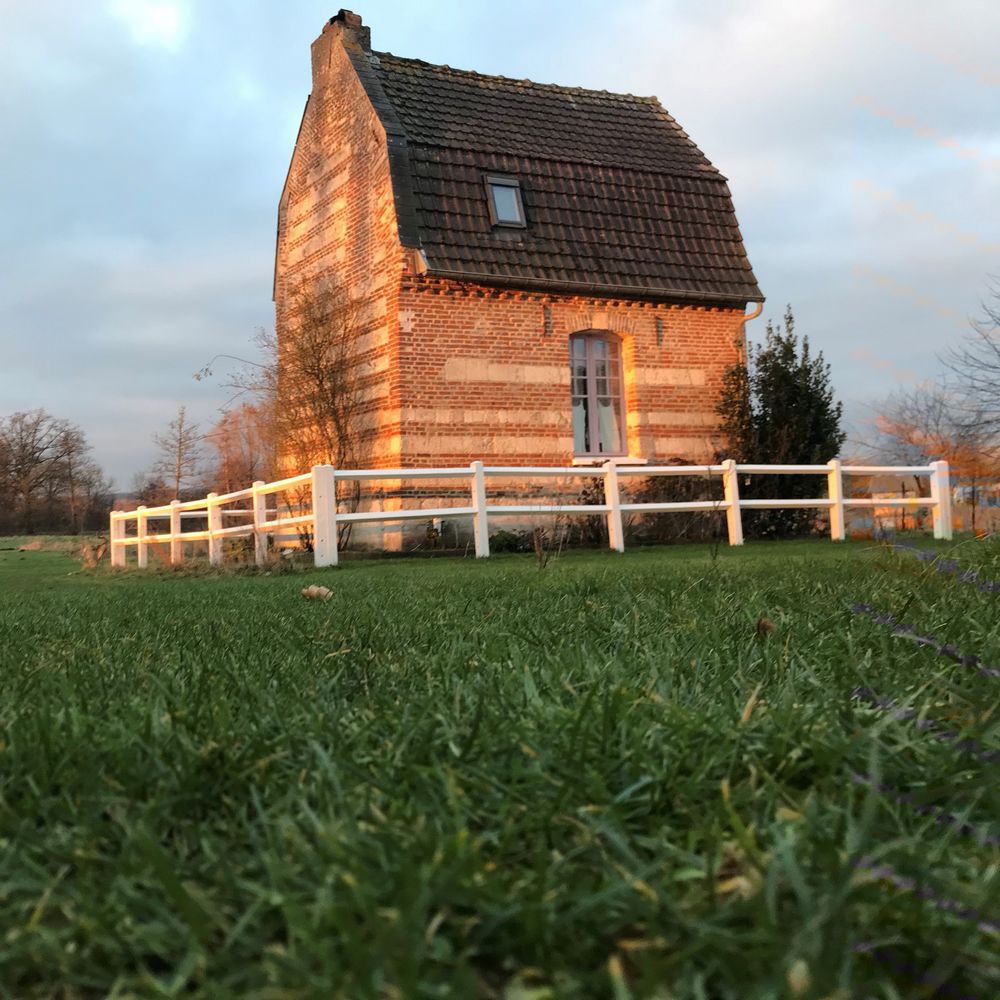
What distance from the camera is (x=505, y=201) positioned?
1542cm

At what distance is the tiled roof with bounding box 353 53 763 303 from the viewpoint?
48.8 feet

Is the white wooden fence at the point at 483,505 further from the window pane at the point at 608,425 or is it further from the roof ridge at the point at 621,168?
the roof ridge at the point at 621,168

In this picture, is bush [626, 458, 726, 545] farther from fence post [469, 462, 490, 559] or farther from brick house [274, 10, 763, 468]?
fence post [469, 462, 490, 559]

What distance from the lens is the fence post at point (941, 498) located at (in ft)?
48.0

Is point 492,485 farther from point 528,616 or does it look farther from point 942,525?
point 528,616

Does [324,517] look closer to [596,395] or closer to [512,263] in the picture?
[512,263]

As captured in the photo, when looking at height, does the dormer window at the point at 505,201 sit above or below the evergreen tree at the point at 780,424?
above

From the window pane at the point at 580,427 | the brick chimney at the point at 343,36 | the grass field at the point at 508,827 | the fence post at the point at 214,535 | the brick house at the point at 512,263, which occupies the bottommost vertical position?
the grass field at the point at 508,827

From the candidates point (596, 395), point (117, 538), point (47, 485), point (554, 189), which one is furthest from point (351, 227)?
point (47, 485)

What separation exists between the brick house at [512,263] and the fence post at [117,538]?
4.98 meters

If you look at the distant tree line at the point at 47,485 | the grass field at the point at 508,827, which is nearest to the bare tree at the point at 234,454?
the distant tree line at the point at 47,485

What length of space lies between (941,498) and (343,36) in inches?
512

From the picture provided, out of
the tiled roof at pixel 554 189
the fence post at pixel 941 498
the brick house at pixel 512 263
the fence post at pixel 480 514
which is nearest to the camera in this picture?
the fence post at pixel 480 514

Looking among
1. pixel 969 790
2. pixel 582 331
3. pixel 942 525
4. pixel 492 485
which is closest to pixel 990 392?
pixel 942 525
